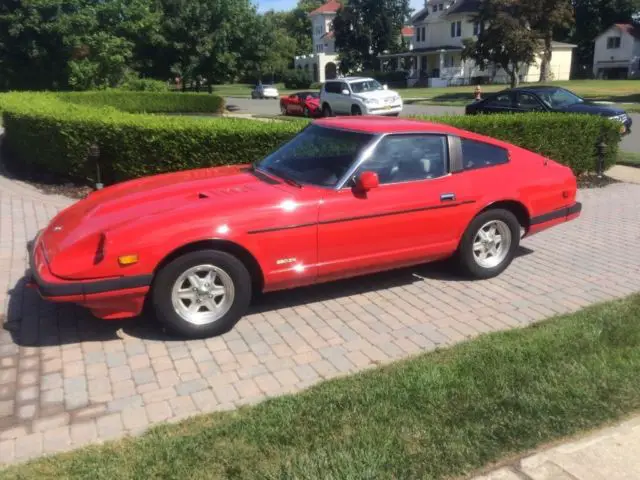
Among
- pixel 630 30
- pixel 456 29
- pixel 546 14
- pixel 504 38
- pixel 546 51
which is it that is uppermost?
pixel 456 29

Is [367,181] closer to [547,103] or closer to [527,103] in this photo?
[547,103]

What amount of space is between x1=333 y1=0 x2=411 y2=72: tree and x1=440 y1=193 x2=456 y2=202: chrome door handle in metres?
70.1

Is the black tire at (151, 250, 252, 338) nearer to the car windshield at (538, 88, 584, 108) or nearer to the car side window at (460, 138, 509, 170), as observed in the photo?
the car side window at (460, 138, 509, 170)

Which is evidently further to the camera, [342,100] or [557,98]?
[342,100]

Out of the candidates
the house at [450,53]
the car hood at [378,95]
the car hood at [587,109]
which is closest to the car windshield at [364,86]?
the car hood at [378,95]

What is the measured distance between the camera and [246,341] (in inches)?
177

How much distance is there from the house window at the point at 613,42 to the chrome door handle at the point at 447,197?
68.5 meters

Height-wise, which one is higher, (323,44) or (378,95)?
(323,44)

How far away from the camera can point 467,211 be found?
17.9 ft

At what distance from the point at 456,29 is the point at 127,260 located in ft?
207

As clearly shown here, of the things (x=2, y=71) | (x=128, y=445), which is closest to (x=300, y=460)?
(x=128, y=445)

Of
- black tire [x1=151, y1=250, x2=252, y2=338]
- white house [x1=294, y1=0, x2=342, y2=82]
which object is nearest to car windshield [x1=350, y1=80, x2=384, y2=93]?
black tire [x1=151, y1=250, x2=252, y2=338]

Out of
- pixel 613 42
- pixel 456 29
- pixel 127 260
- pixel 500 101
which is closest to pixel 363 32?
pixel 456 29

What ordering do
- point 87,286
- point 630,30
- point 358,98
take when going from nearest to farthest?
1. point 87,286
2. point 358,98
3. point 630,30
